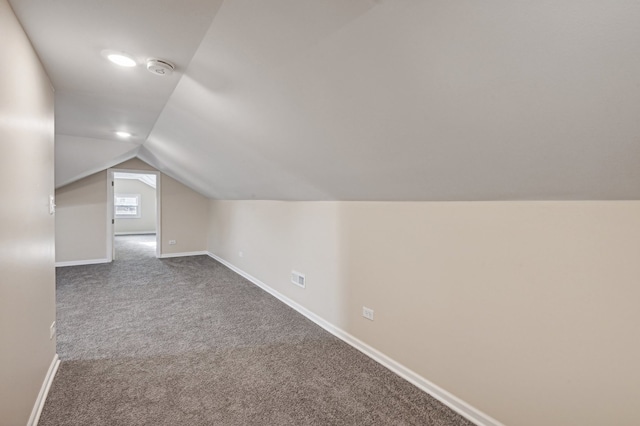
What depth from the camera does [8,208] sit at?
137 cm

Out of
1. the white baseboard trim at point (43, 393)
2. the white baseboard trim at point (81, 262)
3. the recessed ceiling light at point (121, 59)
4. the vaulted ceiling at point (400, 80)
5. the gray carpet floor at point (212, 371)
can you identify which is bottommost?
the gray carpet floor at point (212, 371)

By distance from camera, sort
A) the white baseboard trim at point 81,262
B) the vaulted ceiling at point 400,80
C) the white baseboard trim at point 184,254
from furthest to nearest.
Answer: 1. the white baseboard trim at point 184,254
2. the white baseboard trim at point 81,262
3. the vaulted ceiling at point 400,80

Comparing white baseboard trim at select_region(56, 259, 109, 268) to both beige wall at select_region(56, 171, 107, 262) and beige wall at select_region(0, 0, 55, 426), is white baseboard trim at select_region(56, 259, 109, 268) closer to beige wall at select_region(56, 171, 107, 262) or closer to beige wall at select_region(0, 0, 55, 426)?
beige wall at select_region(56, 171, 107, 262)

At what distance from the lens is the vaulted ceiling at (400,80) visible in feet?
3.03

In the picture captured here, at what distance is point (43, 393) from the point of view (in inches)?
77.0

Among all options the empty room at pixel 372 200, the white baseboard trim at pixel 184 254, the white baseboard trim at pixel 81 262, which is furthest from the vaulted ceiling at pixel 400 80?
the white baseboard trim at pixel 184 254

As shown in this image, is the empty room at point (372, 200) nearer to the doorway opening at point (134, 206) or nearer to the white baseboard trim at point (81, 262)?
the white baseboard trim at point (81, 262)

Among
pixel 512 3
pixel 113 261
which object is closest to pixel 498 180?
pixel 512 3

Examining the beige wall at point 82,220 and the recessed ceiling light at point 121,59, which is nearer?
the recessed ceiling light at point 121,59

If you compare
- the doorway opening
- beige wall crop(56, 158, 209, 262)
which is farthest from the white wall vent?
the doorway opening

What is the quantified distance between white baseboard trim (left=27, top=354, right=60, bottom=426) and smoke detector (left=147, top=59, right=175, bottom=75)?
220 cm

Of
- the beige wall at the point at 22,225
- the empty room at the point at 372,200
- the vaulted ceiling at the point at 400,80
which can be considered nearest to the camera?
the vaulted ceiling at the point at 400,80

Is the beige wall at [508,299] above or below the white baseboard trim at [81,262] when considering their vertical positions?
above

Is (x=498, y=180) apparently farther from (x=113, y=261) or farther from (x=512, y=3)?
(x=113, y=261)
